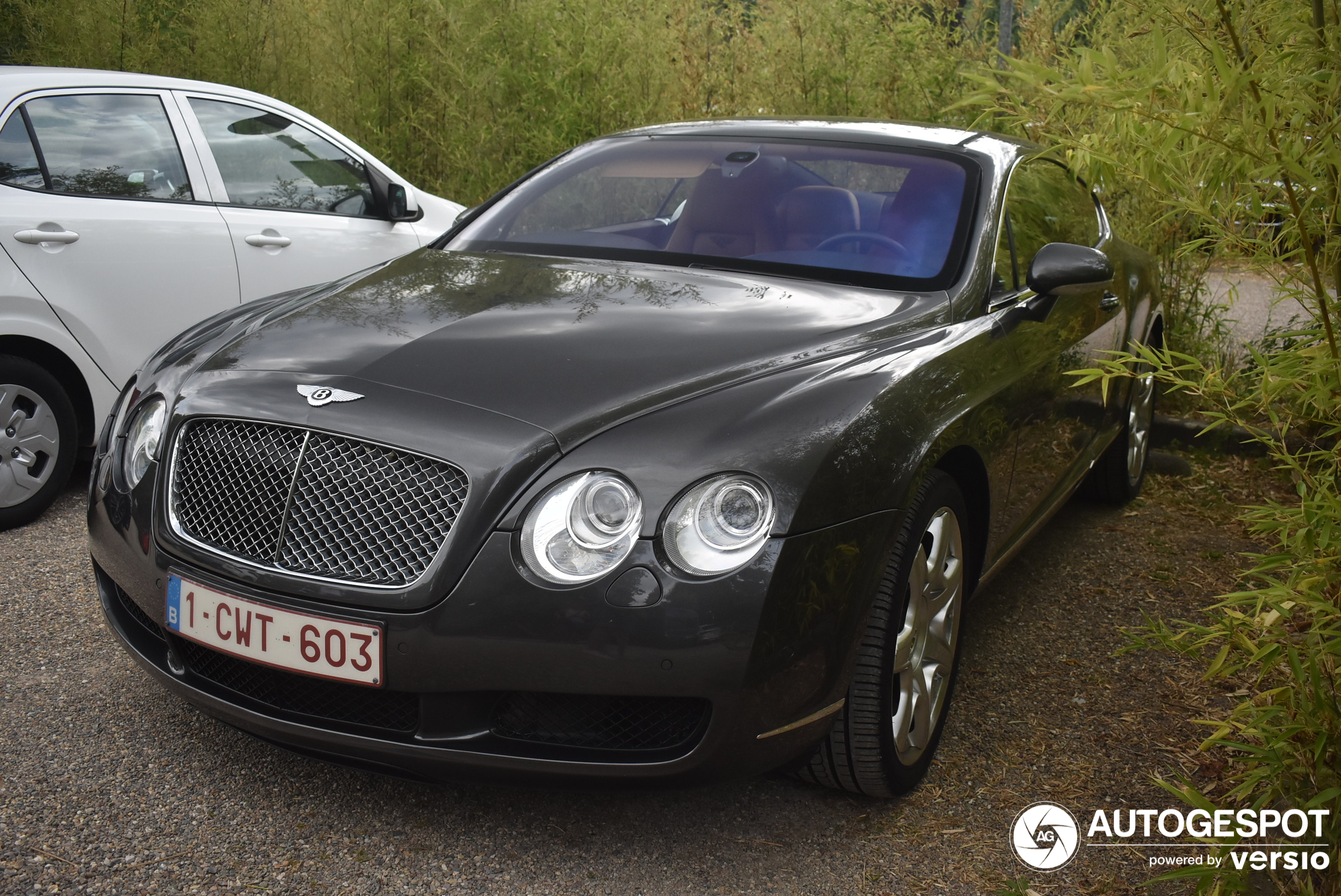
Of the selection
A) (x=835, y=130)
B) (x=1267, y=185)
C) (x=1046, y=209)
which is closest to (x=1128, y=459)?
(x=1046, y=209)

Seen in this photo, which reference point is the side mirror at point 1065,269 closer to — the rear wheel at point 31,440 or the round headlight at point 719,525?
the round headlight at point 719,525

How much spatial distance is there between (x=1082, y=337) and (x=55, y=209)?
3.34 meters

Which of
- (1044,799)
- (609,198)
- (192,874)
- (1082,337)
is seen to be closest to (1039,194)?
(1082,337)

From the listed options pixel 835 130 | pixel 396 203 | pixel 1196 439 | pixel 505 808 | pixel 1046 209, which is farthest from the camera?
pixel 1196 439

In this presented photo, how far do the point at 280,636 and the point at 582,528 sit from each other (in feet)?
1.89

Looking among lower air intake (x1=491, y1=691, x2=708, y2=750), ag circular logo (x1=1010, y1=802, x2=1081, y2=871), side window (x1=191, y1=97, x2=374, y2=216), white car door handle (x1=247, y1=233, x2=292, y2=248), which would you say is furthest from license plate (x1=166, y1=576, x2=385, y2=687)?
side window (x1=191, y1=97, x2=374, y2=216)

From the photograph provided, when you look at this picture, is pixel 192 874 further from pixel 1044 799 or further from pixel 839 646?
pixel 1044 799

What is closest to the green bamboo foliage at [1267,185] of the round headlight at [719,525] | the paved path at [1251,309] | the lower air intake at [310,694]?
the round headlight at [719,525]

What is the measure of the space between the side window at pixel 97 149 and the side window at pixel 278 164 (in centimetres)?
20

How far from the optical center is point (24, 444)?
12.5 ft

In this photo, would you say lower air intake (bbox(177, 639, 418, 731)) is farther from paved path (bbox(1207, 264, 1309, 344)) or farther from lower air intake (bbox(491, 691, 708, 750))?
paved path (bbox(1207, 264, 1309, 344))

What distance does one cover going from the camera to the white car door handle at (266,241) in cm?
449

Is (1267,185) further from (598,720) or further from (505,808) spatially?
(505,808)

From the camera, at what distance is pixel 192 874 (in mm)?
2074
